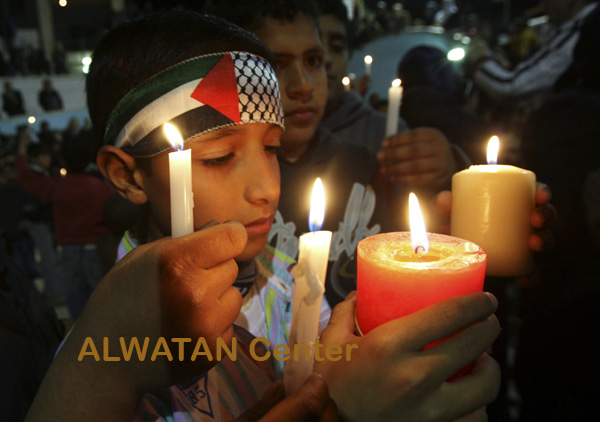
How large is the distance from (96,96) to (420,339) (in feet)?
4.20

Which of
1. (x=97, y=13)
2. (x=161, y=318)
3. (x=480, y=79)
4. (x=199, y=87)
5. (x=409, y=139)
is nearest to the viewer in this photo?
(x=161, y=318)

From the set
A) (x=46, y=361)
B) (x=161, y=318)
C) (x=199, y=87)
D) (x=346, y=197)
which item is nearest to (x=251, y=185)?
(x=199, y=87)

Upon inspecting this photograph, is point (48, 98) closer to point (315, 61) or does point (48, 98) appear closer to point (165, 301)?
point (315, 61)

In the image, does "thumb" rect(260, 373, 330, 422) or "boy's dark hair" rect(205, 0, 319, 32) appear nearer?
"thumb" rect(260, 373, 330, 422)

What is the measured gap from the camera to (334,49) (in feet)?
10.4

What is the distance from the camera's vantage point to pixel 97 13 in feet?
91.4

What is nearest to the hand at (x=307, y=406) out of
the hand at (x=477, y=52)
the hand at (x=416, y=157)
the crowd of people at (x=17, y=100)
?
the hand at (x=416, y=157)

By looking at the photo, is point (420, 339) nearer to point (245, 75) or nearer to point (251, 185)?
point (251, 185)

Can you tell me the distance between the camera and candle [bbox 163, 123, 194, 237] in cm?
65

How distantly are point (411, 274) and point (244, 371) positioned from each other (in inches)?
31.3

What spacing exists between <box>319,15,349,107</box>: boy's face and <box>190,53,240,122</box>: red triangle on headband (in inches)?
73.8

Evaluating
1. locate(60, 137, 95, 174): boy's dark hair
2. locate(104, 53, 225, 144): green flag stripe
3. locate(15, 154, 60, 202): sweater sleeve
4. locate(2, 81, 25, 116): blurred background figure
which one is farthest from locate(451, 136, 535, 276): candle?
locate(2, 81, 25, 116): blurred background figure

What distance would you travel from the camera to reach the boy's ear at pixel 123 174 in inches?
52.3

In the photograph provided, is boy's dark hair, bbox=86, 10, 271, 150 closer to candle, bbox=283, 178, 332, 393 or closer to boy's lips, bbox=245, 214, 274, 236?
boy's lips, bbox=245, 214, 274, 236
